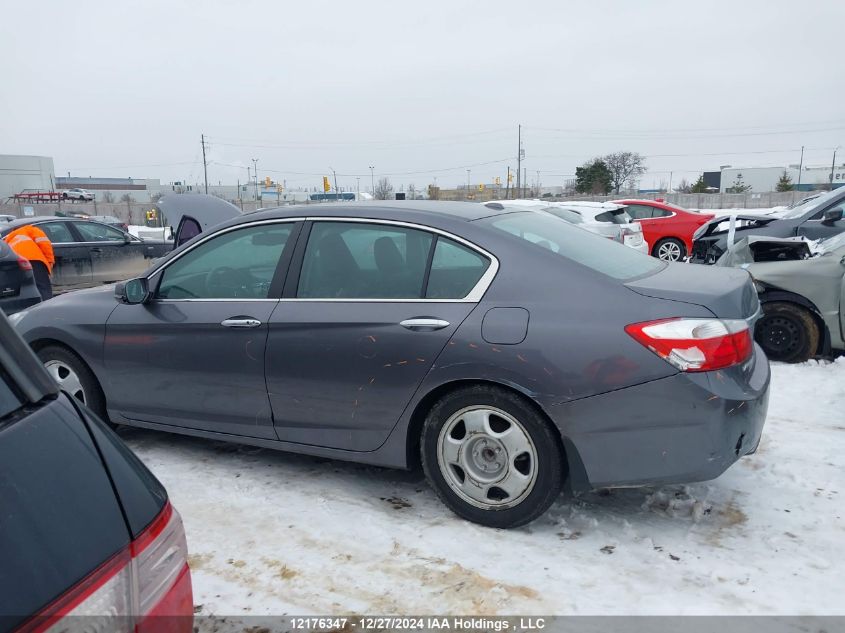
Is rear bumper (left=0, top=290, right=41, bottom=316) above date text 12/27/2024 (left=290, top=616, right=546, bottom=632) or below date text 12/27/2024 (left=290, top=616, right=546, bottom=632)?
above

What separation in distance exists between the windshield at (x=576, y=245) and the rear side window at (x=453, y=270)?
0.23 m

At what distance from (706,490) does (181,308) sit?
10.3 ft

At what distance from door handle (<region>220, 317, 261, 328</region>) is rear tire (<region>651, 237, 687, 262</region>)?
526 inches

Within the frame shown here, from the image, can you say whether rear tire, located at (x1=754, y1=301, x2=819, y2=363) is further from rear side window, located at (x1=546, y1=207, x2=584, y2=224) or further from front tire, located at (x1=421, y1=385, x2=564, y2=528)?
rear side window, located at (x1=546, y1=207, x2=584, y2=224)

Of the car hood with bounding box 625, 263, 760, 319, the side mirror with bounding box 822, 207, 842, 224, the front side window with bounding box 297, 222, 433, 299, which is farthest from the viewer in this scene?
the side mirror with bounding box 822, 207, 842, 224

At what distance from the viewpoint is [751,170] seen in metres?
82.2

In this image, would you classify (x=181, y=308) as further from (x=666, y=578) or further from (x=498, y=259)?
(x=666, y=578)

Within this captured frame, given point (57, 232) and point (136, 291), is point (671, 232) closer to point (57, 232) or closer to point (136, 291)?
point (57, 232)

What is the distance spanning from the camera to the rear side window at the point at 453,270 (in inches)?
124

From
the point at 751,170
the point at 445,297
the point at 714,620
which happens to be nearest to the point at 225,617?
the point at 445,297

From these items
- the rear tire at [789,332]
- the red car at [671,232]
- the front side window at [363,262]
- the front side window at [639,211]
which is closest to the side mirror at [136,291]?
the front side window at [363,262]

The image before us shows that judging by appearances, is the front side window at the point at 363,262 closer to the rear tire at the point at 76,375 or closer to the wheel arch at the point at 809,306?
the rear tire at the point at 76,375

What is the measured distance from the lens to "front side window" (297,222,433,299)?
3332 mm

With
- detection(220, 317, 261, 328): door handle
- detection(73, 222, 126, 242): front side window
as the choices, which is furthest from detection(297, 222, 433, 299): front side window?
detection(73, 222, 126, 242): front side window
